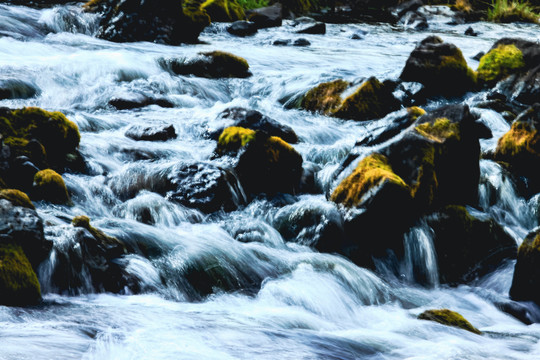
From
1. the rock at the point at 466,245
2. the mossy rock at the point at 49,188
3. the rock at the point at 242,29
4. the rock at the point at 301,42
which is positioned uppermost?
the rock at the point at 242,29

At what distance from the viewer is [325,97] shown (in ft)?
30.3

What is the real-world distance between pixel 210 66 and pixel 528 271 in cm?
717

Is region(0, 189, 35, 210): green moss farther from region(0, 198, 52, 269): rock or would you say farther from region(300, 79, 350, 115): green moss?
region(300, 79, 350, 115): green moss

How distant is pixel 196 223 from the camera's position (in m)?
5.48

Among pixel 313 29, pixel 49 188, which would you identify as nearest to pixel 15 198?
pixel 49 188

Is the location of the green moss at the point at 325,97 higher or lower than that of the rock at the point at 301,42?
lower

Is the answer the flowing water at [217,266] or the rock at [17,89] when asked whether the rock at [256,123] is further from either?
the rock at [17,89]

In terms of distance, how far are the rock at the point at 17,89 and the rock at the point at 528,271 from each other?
6624mm

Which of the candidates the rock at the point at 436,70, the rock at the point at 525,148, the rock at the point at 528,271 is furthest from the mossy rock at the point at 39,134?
the rock at the point at 436,70

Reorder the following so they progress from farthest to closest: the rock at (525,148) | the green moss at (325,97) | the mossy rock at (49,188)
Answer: the green moss at (325,97), the rock at (525,148), the mossy rock at (49,188)

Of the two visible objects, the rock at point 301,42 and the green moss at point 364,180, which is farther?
the rock at point 301,42

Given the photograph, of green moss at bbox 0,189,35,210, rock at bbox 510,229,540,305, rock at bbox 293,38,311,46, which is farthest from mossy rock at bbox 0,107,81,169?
rock at bbox 293,38,311,46

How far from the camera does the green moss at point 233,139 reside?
6.39 metres

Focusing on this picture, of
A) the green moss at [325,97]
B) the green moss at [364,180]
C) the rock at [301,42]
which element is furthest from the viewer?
the rock at [301,42]
